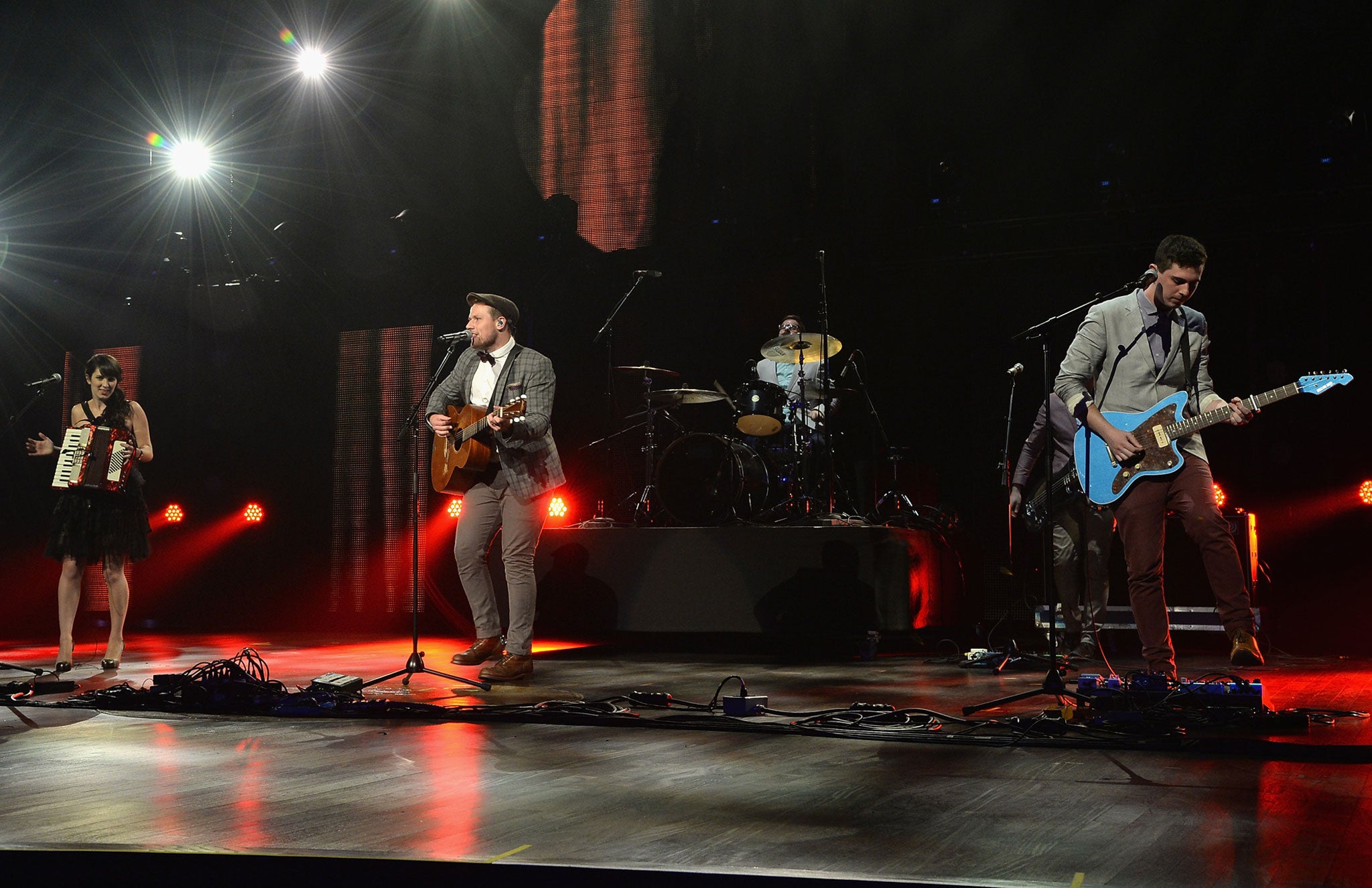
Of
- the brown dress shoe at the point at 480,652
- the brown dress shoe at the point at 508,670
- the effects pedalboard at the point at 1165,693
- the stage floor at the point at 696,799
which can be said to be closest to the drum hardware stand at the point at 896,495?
the brown dress shoe at the point at 480,652

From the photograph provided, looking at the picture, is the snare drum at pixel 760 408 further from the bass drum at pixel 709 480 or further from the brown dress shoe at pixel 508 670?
the brown dress shoe at pixel 508 670

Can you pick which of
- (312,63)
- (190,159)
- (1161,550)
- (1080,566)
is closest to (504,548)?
(1161,550)

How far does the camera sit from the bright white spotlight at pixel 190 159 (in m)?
9.10

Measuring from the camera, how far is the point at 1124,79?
8148mm

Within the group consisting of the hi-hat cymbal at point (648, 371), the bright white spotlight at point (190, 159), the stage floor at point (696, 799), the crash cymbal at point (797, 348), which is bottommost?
the stage floor at point (696, 799)

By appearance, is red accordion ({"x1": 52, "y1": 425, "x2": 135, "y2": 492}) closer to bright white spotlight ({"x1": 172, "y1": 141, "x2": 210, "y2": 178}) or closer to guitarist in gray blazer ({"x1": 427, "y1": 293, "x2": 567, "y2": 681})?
guitarist in gray blazer ({"x1": 427, "y1": 293, "x2": 567, "y2": 681})

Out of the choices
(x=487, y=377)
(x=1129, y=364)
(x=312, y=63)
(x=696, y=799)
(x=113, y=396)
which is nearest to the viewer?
(x=696, y=799)

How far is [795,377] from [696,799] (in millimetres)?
6001

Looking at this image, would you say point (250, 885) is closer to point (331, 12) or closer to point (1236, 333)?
point (331, 12)

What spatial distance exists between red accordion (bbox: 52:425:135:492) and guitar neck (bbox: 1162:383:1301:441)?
17.2ft

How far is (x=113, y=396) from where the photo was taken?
5965 millimetres

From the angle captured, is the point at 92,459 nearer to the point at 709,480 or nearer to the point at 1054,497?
the point at 709,480

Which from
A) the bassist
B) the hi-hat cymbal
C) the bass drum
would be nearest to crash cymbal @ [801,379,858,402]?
the bass drum

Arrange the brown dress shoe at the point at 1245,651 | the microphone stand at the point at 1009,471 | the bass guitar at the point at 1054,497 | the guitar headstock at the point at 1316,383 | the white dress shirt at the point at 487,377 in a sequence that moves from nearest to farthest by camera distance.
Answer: the brown dress shoe at the point at 1245,651 → the guitar headstock at the point at 1316,383 → the white dress shirt at the point at 487,377 → the bass guitar at the point at 1054,497 → the microphone stand at the point at 1009,471
